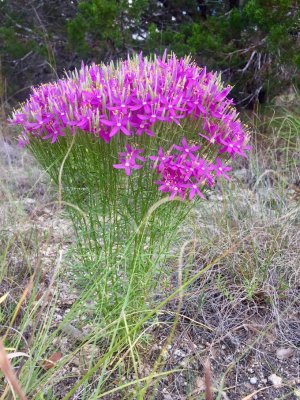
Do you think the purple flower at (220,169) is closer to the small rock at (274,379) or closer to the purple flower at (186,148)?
the purple flower at (186,148)

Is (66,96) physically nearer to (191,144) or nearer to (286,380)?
(191,144)

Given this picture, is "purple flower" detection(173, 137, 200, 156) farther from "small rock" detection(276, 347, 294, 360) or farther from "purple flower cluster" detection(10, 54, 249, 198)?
"small rock" detection(276, 347, 294, 360)

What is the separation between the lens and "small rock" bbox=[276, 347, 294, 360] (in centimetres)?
218

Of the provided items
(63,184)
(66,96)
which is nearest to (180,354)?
(63,184)

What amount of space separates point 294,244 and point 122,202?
1.18 metres

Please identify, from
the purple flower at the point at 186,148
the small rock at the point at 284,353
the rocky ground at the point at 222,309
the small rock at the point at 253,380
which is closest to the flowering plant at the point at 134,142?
the purple flower at the point at 186,148

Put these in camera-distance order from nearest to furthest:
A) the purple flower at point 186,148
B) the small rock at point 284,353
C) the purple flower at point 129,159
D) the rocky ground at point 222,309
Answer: the purple flower at point 129,159 < the purple flower at point 186,148 < the rocky ground at point 222,309 < the small rock at point 284,353

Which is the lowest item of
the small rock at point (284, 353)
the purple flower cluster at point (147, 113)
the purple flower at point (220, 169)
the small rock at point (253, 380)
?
the small rock at point (253, 380)

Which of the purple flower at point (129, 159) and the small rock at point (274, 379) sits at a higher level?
the purple flower at point (129, 159)

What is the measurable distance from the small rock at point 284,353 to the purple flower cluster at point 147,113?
0.92 meters

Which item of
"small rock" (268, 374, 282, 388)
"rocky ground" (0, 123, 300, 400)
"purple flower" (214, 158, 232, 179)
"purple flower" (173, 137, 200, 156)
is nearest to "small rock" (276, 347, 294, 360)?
"rocky ground" (0, 123, 300, 400)

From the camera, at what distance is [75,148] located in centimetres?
180

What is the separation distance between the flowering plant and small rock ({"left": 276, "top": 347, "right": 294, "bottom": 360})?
688 millimetres

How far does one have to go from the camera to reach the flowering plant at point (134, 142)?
1660mm
